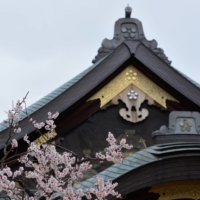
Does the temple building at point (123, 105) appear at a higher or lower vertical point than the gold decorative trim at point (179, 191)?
higher

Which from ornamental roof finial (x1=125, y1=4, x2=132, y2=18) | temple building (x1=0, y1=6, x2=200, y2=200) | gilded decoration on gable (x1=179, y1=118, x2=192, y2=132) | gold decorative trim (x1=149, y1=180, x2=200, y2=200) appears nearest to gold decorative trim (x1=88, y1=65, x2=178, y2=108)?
temple building (x1=0, y1=6, x2=200, y2=200)

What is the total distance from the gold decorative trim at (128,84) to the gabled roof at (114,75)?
8cm

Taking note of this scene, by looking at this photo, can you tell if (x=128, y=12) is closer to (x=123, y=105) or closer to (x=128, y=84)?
(x=128, y=84)

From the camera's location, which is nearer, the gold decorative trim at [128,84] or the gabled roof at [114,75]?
the gabled roof at [114,75]

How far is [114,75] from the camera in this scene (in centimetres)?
956

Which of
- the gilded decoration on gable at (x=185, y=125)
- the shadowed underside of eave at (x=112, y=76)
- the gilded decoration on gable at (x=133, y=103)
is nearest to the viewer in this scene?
the gilded decoration on gable at (x=185, y=125)

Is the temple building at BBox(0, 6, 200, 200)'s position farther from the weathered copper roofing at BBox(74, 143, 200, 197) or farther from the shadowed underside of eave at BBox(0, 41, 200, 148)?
the weathered copper roofing at BBox(74, 143, 200, 197)

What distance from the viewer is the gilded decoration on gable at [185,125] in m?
8.32

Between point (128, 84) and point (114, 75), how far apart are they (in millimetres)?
286

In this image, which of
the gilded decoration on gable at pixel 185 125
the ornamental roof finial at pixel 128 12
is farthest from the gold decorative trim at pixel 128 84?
the ornamental roof finial at pixel 128 12

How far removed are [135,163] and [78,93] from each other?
227 cm

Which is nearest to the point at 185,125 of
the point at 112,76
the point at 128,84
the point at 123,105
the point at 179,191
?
the point at 179,191

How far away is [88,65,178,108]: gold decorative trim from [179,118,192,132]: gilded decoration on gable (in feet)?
3.78

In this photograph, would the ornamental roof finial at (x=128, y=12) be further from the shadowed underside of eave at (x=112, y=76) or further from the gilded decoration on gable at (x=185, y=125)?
the gilded decoration on gable at (x=185, y=125)
